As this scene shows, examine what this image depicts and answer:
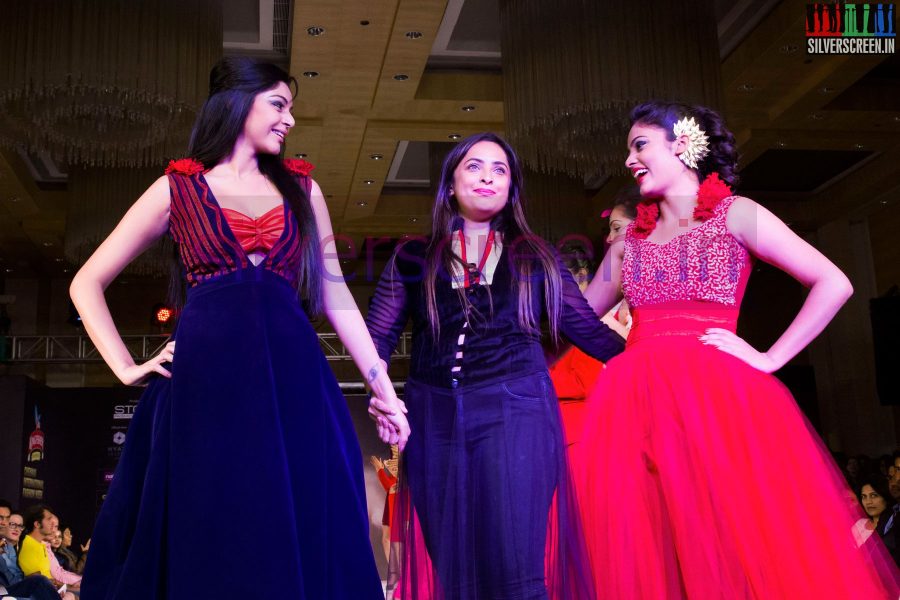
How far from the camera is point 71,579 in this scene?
22.2ft

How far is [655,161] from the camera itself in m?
2.68

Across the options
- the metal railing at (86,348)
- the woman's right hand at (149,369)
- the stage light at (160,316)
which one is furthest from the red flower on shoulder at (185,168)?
the stage light at (160,316)

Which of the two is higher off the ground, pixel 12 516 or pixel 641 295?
pixel 641 295

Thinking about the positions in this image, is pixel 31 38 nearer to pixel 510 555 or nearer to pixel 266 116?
pixel 266 116

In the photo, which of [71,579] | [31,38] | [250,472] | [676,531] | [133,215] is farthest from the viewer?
[71,579]

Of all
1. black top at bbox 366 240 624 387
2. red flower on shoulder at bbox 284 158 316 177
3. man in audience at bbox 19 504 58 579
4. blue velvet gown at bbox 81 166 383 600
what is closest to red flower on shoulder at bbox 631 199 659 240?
black top at bbox 366 240 624 387

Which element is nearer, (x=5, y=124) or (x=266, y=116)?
(x=266, y=116)

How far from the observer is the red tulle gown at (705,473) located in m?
2.08

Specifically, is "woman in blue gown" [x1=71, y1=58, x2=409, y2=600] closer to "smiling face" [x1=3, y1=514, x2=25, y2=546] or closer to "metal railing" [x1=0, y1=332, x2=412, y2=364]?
"smiling face" [x1=3, y1=514, x2=25, y2=546]

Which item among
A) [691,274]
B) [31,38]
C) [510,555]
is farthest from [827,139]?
[510,555]

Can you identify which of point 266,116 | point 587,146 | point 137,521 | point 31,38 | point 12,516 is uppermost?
point 31,38

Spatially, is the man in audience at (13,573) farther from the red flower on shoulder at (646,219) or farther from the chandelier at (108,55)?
the red flower on shoulder at (646,219)

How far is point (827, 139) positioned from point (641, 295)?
8455 millimetres

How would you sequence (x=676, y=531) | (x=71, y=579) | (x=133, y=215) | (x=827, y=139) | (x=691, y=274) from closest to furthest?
(x=133, y=215) < (x=676, y=531) < (x=691, y=274) < (x=71, y=579) < (x=827, y=139)
